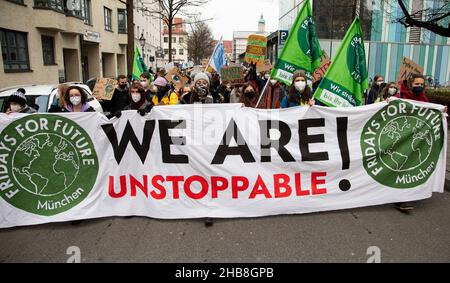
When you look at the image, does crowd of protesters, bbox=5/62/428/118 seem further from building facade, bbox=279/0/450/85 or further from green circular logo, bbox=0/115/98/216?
building facade, bbox=279/0/450/85

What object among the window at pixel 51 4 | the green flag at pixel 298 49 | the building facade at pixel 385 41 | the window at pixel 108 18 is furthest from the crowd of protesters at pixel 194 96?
the window at pixel 108 18

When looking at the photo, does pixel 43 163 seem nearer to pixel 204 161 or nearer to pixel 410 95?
pixel 204 161

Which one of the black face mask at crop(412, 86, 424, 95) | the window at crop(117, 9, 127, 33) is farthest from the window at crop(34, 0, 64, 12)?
the black face mask at crop(412, 86, 424, 95)

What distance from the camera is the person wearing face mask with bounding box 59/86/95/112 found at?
4848mm

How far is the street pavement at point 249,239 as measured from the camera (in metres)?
3.50

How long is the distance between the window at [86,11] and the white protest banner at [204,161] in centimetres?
2362

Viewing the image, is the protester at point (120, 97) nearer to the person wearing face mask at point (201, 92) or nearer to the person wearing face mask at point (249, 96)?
the person wearing face mask at point (201, 92)

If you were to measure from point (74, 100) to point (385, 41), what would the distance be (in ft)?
101

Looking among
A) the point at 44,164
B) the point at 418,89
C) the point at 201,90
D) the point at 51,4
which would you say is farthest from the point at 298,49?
the point at 51,4

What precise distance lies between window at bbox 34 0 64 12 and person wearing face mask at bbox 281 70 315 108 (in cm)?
1679

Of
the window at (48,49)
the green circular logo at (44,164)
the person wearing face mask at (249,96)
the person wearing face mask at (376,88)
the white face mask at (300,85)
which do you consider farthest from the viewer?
the window at (48,49)

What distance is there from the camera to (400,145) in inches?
180
